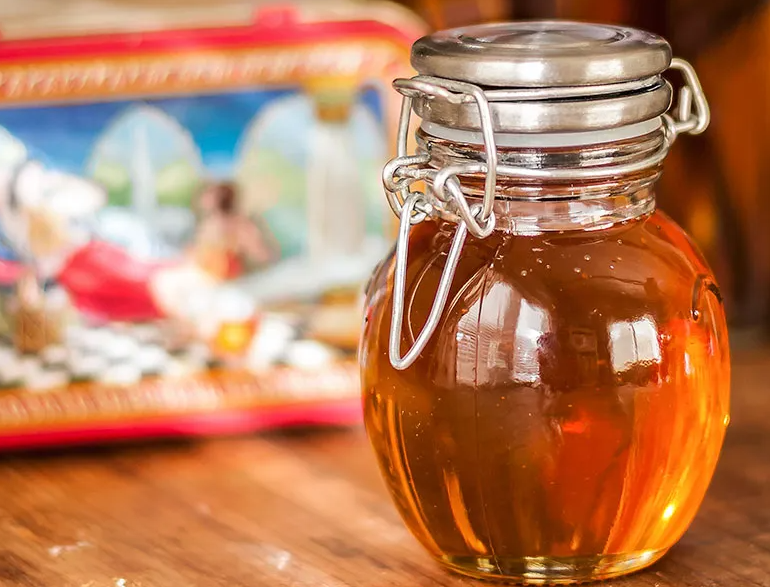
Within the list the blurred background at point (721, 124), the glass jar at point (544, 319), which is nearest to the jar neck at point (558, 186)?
the glass jar at point (544, 319)

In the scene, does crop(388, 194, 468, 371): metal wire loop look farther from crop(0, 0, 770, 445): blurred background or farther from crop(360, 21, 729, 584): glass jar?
crop(0, 0, 770, 445): blurred background

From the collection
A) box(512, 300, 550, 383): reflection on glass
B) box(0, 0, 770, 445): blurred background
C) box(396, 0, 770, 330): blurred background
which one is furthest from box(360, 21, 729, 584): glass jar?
box(396, 0, 770, 330): blurred background

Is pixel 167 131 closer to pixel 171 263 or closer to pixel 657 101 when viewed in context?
pixel 171 263

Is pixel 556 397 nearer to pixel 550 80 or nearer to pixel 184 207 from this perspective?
pixel 550 80

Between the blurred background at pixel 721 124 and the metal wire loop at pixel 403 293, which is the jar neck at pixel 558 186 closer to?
the metal wire loop at pixel 403 293

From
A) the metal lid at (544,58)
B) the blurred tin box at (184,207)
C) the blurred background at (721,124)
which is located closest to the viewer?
the metal lid at (544,58)

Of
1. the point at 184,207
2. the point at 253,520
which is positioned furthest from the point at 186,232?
the point at 253,520

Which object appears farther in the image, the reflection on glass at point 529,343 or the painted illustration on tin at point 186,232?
the painted illustration on tin at point 186,232
